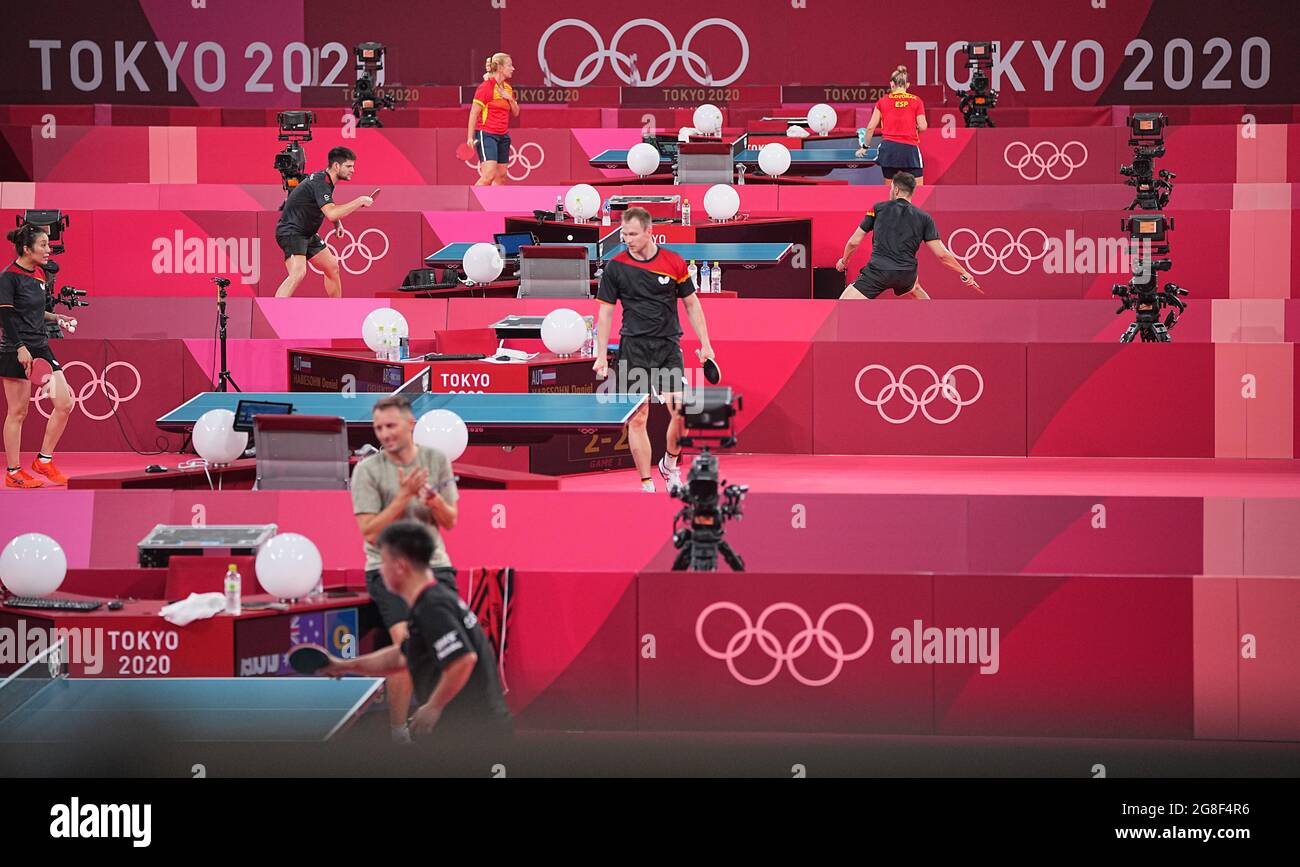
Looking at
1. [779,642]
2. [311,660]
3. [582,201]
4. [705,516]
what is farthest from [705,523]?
[582,201]

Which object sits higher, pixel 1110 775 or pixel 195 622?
pixel 195 622

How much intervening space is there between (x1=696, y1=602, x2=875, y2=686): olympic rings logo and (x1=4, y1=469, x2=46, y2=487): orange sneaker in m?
4.87

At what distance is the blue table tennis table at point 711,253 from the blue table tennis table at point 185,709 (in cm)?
688

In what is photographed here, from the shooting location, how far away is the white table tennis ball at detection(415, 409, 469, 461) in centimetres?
853

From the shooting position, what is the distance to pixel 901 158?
51.3 feet

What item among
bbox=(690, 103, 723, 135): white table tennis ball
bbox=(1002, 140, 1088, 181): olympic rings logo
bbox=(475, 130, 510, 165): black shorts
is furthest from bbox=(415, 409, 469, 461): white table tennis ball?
bbox=(1002, 140, 1088, 181): olympic rings logo

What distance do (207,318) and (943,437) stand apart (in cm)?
546

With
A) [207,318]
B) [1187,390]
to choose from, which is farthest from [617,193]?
[1187,390]

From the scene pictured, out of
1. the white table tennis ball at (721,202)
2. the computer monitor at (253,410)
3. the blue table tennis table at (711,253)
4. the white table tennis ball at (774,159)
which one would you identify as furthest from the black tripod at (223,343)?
the white table tennis ball at (774,159)

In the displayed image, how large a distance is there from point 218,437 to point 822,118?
953 centimetres

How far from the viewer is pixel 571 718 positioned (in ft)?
22.6

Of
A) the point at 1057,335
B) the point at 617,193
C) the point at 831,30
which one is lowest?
the point at 1057,335
